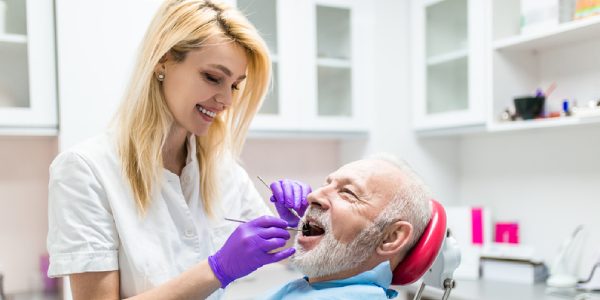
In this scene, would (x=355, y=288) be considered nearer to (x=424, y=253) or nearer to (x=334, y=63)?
(x=424, y=253)

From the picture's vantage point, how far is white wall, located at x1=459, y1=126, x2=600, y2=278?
2227mm

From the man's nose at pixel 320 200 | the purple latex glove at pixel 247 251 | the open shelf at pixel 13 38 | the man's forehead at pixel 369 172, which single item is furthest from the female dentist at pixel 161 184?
the open shelf at pixel 13 38

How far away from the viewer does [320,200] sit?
1261 mm

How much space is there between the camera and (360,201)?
48.5 inches

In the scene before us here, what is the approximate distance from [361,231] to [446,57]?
1636mm

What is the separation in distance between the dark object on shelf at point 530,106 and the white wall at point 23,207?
7.20 feet

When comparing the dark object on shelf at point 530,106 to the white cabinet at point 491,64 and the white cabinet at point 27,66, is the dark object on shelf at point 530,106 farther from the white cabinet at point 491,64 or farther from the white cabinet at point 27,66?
the white cabinet at point 27,66

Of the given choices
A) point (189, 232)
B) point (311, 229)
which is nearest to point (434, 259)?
point (311, 229)

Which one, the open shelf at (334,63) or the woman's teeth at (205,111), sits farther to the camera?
the open shelf at (334,63)

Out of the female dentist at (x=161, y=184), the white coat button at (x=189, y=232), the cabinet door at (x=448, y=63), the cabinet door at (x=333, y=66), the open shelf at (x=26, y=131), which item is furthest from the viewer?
the cabinet door at (x=333, y=66)

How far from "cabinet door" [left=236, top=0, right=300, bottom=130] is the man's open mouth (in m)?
1.10

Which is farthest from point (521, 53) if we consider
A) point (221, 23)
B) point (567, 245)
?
point (221, 23)

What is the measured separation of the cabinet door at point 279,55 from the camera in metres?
2.40

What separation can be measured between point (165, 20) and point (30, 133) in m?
1.12
